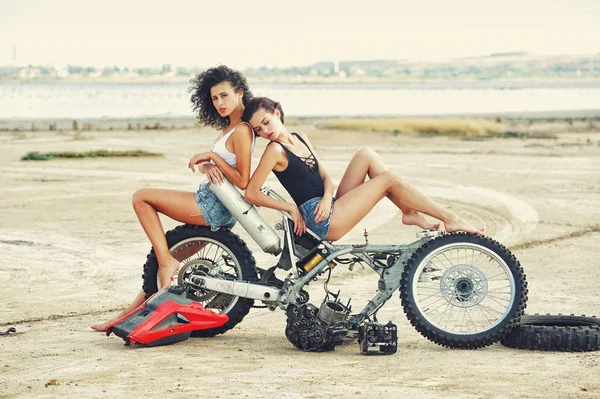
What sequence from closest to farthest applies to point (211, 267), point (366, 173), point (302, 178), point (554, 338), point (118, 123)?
1. point (554, 338)
2. point (302, 178)
3. point (366, 173)
4. point (211, 267)
5. point (118, 123)

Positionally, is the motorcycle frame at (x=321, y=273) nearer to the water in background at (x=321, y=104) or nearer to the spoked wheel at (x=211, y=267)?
the spoked wheel at (x=211, y=267)

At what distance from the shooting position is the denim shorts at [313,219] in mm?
7547

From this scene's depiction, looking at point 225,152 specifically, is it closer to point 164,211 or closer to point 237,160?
point 237,160

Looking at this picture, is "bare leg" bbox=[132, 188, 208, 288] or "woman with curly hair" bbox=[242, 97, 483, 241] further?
"bare leg" bbox=[132, 188, 208, 288]

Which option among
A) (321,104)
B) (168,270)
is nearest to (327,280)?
(168,270)

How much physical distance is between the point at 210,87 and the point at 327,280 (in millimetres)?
1693

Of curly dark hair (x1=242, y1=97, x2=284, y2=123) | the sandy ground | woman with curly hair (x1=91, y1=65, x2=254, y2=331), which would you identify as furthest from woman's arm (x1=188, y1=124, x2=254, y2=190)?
the sandy ground

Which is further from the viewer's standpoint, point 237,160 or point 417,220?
point 417,220

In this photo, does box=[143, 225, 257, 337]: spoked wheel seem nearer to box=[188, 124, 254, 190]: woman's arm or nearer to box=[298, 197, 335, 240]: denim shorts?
box=[188, 124, 254, 190]: woman's arm

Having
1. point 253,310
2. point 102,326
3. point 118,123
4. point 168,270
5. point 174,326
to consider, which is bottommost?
point 118,123

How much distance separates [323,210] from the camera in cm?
749

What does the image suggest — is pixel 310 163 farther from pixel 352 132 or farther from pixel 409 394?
pixel 352 132

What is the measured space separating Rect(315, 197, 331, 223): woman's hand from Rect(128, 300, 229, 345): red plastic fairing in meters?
1.01

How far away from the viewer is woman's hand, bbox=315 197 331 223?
24.6 ft
